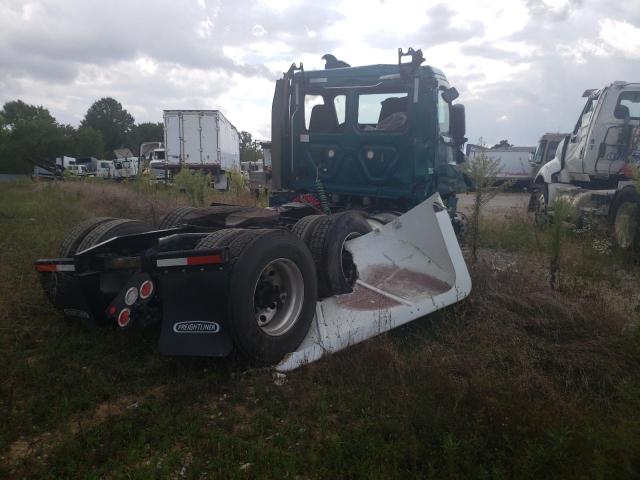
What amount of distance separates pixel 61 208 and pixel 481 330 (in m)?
10.8

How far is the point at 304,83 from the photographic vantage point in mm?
7359

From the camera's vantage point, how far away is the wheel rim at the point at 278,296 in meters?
3.82

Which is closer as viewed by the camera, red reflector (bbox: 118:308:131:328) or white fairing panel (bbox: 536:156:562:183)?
red reflector (bbox: 118:308:131:328)

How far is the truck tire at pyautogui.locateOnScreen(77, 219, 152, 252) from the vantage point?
4379mm

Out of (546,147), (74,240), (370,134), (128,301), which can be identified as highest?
(546,147)

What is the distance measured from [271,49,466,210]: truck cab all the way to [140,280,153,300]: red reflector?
3911 millimetres

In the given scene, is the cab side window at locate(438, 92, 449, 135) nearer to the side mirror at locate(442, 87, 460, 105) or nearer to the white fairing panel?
the side mirror at locate(442, 87, 460, 105)

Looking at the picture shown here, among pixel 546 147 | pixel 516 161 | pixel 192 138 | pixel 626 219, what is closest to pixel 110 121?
pixel 192 138

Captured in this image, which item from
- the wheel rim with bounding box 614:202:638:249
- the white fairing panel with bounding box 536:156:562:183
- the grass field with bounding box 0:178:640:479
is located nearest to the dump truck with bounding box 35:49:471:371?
the grass field with bounding box 0:178:640:479

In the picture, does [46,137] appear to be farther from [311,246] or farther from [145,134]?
[311,246]

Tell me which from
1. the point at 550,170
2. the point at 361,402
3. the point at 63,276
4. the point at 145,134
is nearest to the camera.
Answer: the point at 361,402

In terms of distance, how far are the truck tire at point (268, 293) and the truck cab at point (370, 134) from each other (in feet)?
10.1

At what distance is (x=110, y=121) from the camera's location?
84250 millimetres

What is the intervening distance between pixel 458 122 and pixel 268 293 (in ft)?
15.0
